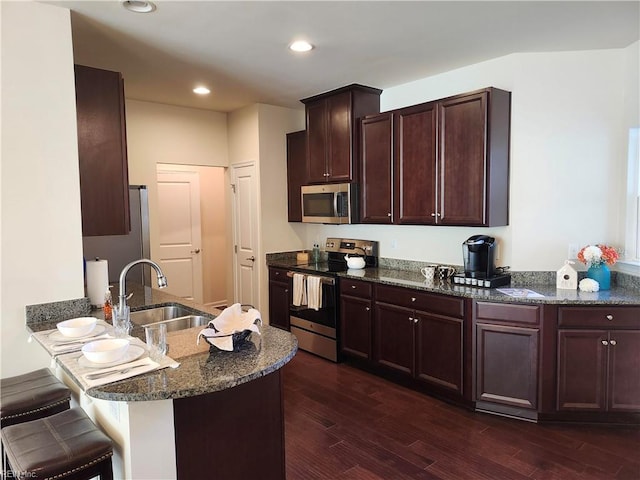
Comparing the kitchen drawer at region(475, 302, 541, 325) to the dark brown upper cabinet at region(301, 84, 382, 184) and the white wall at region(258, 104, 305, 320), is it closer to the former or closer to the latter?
the dark brown upper cabinet at region(301, 84, 382, 184)

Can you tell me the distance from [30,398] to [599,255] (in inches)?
142

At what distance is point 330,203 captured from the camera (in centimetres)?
458

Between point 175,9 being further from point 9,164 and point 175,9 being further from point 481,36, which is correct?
point 481,36

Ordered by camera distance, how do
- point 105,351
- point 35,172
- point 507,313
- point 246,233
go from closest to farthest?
point 105,351
point 35,172
point 507,313
point 246,233

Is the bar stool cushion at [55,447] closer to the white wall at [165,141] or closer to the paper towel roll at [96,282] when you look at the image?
the paper towel roll at [96,282]

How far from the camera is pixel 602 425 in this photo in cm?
304

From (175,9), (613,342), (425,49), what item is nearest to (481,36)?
(425,49)

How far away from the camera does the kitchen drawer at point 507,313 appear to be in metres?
3.02

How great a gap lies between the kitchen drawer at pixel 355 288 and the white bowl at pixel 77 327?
7.59ft

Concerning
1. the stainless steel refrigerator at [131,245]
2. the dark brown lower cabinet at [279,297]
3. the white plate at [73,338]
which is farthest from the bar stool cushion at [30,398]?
the dark brown lower cabinet at [279,297]

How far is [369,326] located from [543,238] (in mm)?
1619

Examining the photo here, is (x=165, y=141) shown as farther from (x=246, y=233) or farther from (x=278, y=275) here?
(x=278, y=275)

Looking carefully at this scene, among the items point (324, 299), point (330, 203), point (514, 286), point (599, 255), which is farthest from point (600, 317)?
point (330, 203)

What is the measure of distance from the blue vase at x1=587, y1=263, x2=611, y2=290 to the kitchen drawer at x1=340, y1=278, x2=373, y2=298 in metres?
1.71
